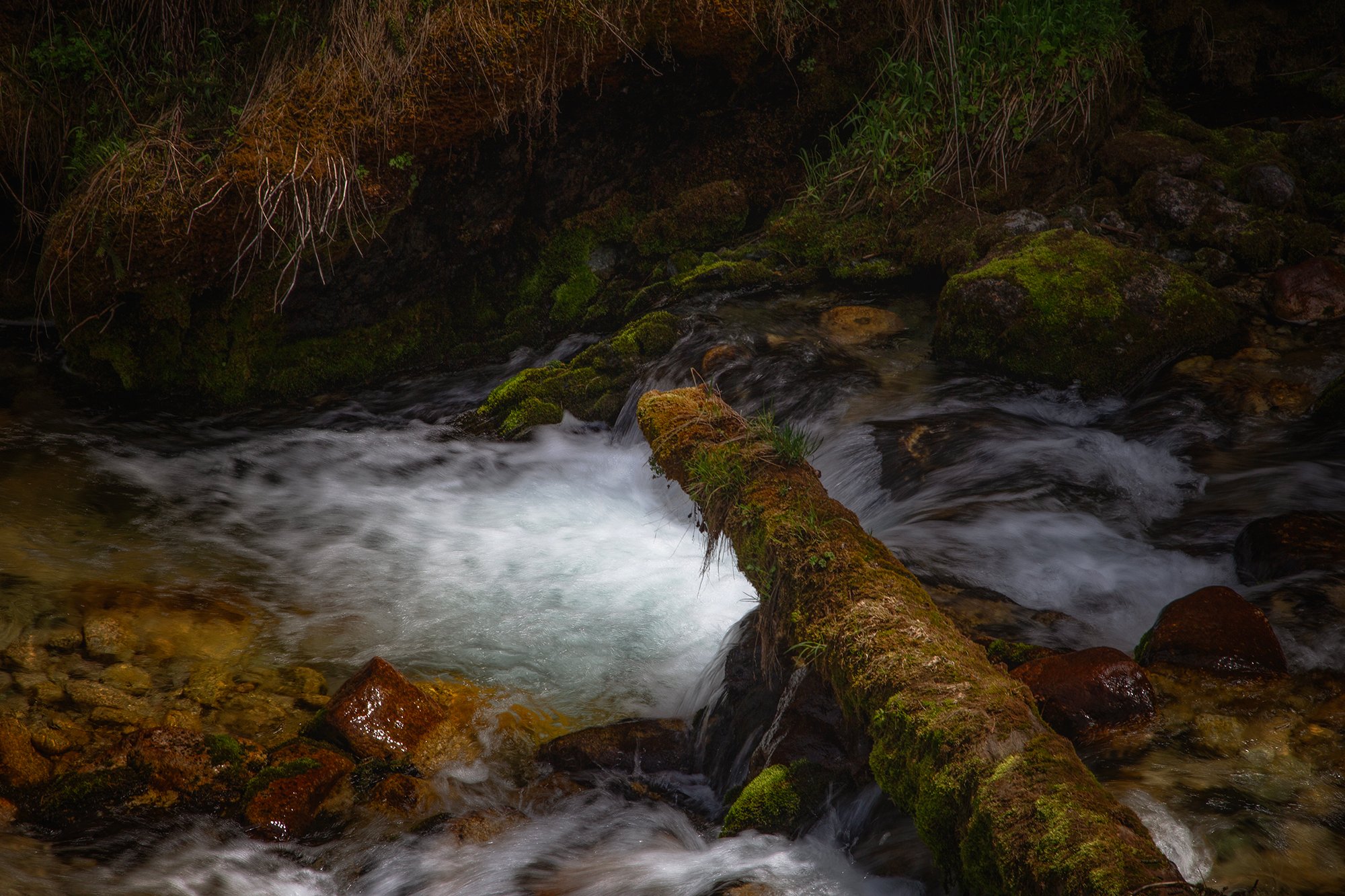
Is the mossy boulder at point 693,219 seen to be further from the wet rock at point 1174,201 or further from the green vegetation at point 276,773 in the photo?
the green vegetation at point 276,773

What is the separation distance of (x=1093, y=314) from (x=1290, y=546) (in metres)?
2.33

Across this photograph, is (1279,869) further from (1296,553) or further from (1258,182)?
(1258,182)

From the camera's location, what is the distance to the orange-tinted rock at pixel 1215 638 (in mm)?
2859

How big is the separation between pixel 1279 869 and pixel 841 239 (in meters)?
5.84

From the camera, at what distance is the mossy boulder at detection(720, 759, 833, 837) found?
2826mm

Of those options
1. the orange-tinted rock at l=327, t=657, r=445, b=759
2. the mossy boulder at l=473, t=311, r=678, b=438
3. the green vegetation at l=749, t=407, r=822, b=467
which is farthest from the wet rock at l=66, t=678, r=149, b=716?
the mossy boulder at l=473, t=311, r=678, b=438

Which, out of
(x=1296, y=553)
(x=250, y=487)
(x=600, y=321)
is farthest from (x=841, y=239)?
(x=250, y=487)

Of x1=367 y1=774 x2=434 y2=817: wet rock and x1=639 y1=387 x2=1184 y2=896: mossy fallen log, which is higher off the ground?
x1=639 y1=387 x2=1184 y2=896: mossy fallen log

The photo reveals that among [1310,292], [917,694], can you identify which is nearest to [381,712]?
[917,694]

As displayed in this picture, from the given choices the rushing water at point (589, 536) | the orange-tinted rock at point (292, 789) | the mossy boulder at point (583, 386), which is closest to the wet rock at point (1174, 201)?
the rushing water at point (589, 536)

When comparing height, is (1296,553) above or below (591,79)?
below

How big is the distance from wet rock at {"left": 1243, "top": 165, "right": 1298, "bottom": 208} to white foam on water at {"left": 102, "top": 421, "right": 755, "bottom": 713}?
485 centimetres

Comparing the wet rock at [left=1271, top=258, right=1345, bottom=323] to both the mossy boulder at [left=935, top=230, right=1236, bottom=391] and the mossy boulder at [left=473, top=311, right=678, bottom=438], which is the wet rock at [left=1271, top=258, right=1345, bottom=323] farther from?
the mossy boulder at [left=473, top=311, right=678, bottom=438]

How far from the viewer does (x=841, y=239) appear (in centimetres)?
715
